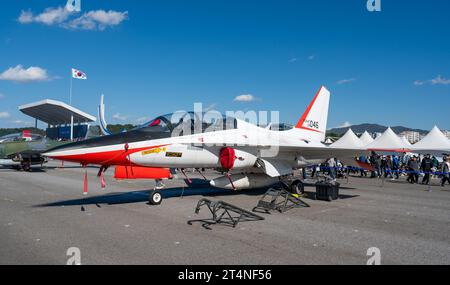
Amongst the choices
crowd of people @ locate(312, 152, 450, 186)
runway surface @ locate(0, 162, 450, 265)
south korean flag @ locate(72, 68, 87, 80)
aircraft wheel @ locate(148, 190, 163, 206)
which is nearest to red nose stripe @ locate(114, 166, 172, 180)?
aircraft wheel @ locate(148, 190, 163, 206)

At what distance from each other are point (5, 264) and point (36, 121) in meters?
77.8

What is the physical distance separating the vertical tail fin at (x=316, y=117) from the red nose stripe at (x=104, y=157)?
8.28m

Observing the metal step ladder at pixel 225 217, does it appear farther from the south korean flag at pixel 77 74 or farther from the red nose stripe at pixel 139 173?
the south korean flag at pixel 77 74

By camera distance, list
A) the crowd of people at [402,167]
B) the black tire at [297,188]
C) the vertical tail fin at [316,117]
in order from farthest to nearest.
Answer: the crowd of people at [402,167]
the vertical tail fin at [316,117]
the black tire at [297,188]

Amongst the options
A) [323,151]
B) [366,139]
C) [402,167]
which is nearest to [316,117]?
[323,151]

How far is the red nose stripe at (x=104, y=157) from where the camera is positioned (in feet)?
23.5

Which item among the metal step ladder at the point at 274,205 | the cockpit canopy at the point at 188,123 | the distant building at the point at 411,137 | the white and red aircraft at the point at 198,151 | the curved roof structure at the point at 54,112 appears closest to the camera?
the white and red aircraft at the point at 198,151

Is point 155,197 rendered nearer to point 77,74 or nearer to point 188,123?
point 188,123

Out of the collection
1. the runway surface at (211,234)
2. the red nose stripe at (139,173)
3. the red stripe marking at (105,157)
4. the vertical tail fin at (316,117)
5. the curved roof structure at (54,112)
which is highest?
the curved roof structure at (54,112)

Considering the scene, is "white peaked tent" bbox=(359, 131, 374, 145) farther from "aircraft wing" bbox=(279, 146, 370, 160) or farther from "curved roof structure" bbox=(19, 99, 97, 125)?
"curved roof structure" bbox=(19, 99, 97, 125)

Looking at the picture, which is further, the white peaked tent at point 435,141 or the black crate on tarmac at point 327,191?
the white peaked tent at point 435,141

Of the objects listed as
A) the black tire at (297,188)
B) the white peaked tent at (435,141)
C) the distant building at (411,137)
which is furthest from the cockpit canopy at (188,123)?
the distant building at (411,137)
